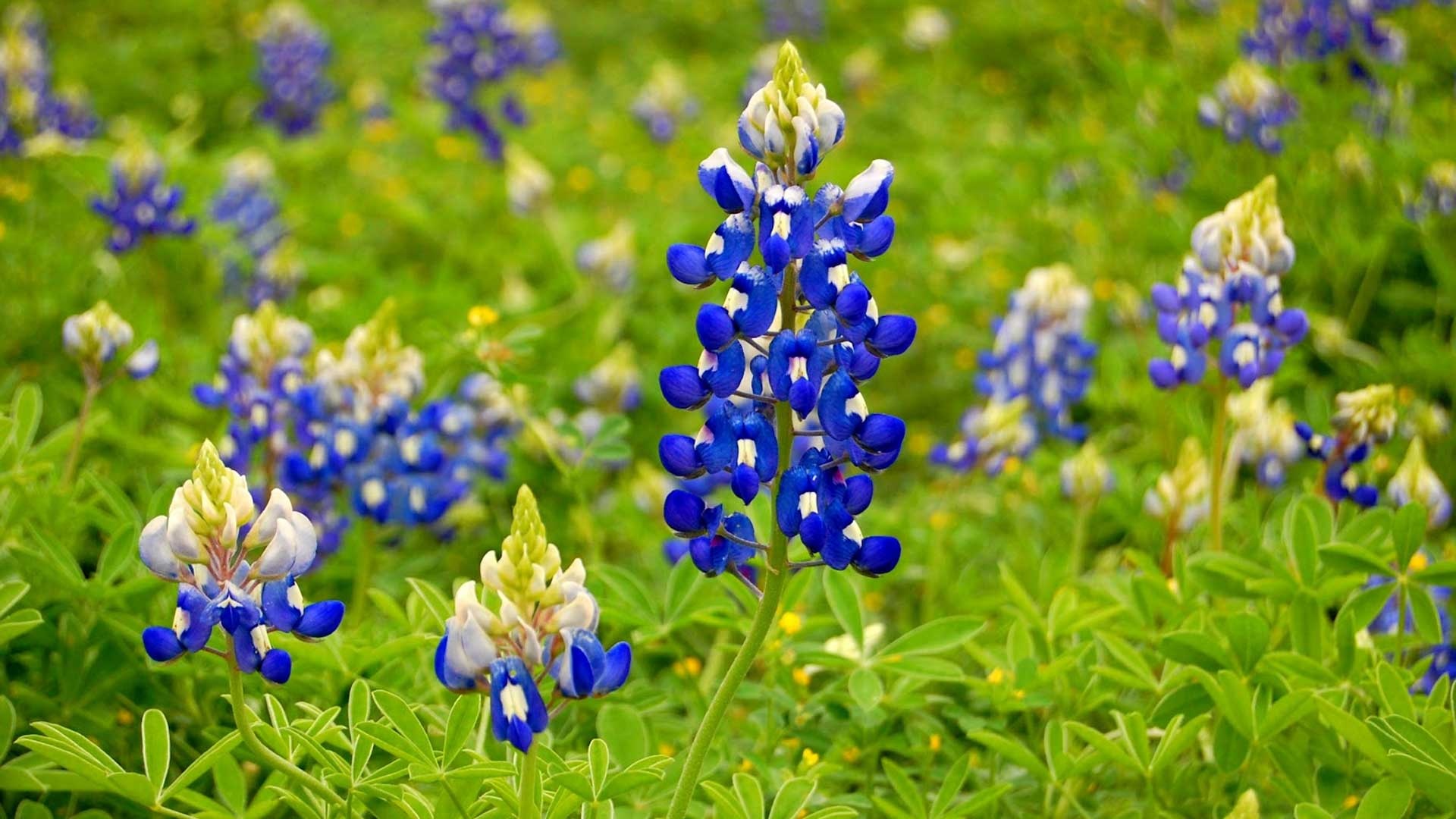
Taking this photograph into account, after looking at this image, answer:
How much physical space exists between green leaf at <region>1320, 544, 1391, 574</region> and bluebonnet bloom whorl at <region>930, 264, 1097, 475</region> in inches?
43.7

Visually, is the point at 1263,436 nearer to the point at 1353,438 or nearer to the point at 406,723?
the point at 1353,438

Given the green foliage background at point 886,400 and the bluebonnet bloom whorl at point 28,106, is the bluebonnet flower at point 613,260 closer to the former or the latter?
the green foliage background at point 886,400

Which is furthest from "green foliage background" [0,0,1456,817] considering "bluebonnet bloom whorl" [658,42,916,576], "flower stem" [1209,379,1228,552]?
"bluebonnet bloom whorl" [658,42,916,576]

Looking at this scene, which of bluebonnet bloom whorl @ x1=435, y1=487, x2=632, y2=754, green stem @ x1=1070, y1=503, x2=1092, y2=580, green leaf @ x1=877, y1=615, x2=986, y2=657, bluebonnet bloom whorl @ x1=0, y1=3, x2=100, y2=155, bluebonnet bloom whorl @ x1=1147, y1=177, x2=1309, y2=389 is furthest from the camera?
bluebonnet bloom whorl @ x1=0, y1=3, x2=100, y2=155

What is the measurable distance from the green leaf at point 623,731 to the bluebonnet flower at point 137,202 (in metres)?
2.17

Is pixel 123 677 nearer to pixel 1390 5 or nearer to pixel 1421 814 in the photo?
pixel 1421 814

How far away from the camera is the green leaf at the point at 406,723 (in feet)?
5.72

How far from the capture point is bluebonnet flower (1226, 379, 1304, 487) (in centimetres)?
306

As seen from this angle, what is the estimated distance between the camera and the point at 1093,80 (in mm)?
7074

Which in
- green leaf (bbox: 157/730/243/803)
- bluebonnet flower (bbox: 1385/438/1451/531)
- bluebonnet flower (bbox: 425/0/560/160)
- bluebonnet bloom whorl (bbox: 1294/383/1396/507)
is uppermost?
bluebonnet flower (bbox: 425/0/560/160)

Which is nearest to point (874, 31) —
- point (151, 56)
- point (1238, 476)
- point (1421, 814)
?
point (151, 56)

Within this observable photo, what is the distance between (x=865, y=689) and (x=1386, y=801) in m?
0.80

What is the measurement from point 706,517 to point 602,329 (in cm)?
273

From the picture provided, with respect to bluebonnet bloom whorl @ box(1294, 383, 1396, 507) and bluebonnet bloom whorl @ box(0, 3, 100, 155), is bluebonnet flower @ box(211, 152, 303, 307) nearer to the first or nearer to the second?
bluebonnet bloom whorl @ box(0, 3, 100, 155)
